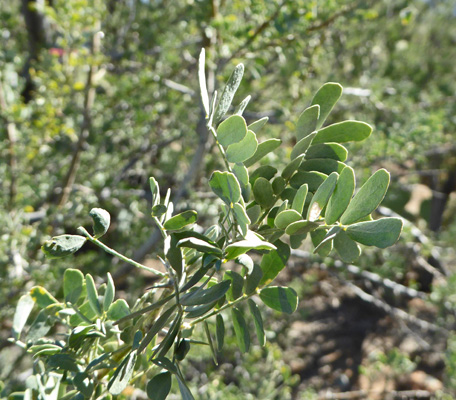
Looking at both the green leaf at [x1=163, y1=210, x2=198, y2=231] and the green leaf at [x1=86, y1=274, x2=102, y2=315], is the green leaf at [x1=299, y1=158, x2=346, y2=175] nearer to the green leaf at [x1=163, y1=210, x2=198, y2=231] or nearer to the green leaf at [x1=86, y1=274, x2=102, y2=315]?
the green leaf at [x1=163, y1=210, x2=198, y2=231]

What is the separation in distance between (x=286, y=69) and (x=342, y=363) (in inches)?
82.3

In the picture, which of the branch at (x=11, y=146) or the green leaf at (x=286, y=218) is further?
the branch at (x=11, y=146)

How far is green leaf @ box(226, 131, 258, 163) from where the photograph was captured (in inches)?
16.8

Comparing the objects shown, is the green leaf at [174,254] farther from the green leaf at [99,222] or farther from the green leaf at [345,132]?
the green leaf at [345,132]

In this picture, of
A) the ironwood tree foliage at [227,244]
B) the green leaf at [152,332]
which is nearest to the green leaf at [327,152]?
the ironwood tree foliage at [227,244]

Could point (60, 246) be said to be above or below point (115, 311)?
above

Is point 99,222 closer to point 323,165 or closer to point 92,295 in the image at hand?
point 92,295

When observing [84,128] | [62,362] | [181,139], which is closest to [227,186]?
[62,362]

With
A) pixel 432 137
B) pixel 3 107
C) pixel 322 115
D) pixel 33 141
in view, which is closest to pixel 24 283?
pixel 33 141

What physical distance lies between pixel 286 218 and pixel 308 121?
122 mm

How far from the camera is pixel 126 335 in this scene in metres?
0.47

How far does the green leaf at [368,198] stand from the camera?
39 cm

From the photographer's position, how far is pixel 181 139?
2.04 m

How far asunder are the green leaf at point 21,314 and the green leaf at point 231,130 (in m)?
0.33
